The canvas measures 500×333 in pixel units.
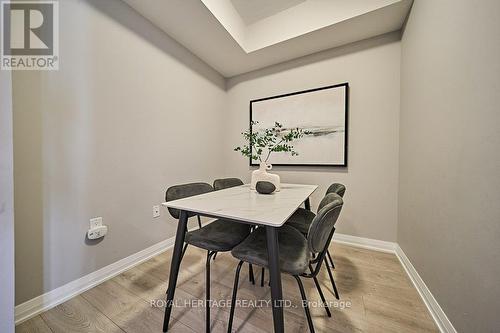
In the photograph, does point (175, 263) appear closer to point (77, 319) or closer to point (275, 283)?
point (275, 283)

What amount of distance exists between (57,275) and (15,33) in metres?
1.54

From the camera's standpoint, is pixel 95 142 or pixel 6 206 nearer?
pixel 6 206

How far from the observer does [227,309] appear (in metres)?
1.18

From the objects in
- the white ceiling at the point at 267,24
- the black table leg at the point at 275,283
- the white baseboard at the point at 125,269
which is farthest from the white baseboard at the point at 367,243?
the white ceiling at the point at 267,24

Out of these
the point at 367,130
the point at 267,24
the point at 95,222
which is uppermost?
the point at 267,24

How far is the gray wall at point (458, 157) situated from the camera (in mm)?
745

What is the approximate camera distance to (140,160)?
172 centimetres

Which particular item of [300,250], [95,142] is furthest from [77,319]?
[300,250]

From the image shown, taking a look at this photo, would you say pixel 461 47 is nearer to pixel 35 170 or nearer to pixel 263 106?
pixel 263 106

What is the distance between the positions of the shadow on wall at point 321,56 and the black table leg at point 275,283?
229cm

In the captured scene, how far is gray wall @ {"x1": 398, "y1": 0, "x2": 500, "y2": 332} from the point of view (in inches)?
29.3

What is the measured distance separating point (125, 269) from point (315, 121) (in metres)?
2.49

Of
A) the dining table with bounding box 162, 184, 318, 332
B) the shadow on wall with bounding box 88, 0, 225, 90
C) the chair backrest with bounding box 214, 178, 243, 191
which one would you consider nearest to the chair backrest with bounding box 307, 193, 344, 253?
the dining table with bounding box 162, 184, 318, 332

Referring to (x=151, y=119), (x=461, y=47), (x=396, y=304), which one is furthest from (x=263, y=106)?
(x=396, y=304)
